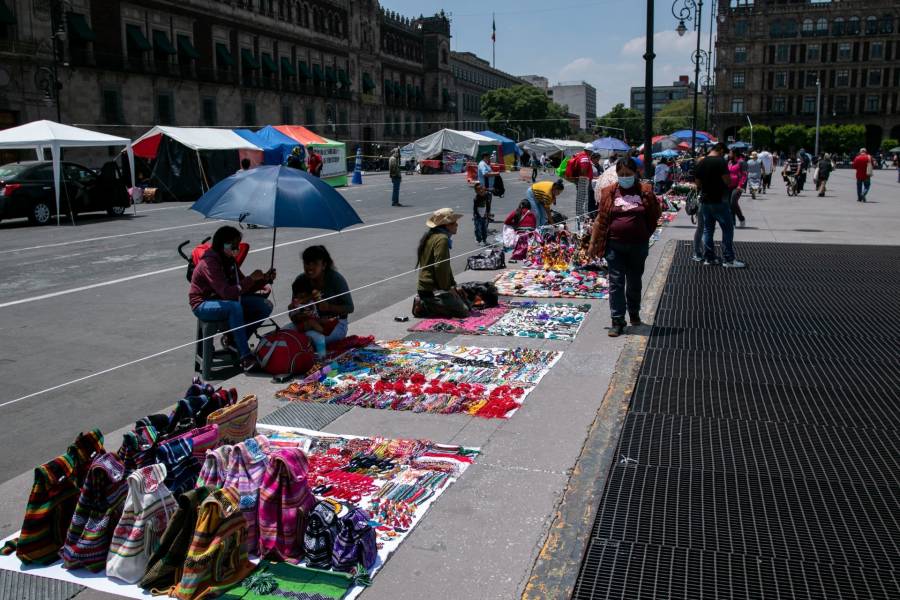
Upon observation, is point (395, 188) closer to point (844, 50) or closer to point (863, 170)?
point (863, 170)

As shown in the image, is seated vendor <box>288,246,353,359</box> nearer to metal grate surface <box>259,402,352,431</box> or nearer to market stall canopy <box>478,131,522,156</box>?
metal grate surface <box>259,402,352,431</box>

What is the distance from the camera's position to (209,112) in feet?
176

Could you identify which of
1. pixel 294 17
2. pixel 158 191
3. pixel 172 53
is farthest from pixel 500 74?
pixel 158 191

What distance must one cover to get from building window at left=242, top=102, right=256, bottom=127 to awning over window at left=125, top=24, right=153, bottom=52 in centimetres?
1130

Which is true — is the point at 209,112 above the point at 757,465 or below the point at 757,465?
above

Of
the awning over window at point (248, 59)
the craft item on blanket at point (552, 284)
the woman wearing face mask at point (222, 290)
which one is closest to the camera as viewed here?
the woman wearing face mask at point (222, 290)

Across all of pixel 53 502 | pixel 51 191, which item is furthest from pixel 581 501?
pixel 51 191

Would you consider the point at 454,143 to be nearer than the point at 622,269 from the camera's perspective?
No

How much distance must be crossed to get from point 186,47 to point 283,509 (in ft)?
174

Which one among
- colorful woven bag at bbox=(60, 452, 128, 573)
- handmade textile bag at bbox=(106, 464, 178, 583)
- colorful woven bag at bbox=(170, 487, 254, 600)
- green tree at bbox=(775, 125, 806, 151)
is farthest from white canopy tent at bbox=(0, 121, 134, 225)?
green tree at bbox=(775, 125, 806, 151)

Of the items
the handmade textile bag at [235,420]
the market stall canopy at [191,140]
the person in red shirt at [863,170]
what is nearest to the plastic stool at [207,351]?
the handmade textile bag at [235,420]

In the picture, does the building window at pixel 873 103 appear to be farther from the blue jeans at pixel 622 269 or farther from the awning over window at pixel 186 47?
the blue jeans at pixel 622 269

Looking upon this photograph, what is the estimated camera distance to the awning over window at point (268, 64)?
2392 inches

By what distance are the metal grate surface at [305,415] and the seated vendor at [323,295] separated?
146 centimetres
